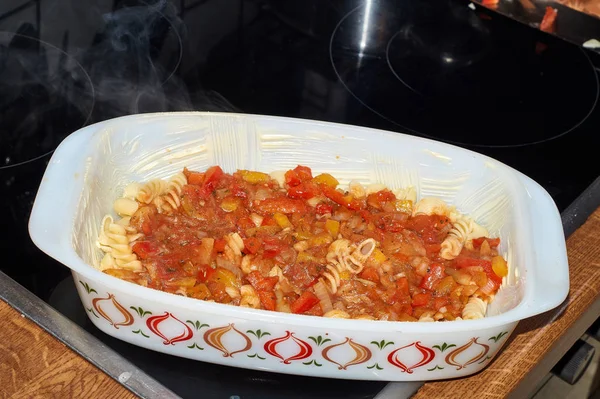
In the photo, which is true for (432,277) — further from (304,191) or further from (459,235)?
(304,191)

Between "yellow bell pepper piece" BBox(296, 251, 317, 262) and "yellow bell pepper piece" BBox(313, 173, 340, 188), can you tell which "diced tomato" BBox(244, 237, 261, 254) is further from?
"yellow bell pepper piece" BBox(313, 173, 340, 188)

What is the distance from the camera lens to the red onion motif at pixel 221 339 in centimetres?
187

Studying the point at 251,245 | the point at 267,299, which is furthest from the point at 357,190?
the point at 267,299

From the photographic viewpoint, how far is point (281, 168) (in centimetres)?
245

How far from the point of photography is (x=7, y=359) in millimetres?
2029

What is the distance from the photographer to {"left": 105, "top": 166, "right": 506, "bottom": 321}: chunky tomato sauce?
82.4 inches

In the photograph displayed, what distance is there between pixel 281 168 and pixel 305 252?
34 cm

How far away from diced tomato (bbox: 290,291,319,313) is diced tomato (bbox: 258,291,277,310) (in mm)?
48

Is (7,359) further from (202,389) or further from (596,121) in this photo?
(596,121)

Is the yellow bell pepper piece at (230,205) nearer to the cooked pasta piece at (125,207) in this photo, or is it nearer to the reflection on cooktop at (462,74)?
the cooked pasta piece at (125,207)

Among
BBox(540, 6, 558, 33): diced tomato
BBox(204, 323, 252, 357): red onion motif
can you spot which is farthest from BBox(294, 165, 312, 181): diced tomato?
BBox(540, 6, 558, 33): diced tomato

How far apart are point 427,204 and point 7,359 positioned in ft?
3.94

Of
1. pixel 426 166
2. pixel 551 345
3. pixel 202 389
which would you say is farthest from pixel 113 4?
pixel 551 345

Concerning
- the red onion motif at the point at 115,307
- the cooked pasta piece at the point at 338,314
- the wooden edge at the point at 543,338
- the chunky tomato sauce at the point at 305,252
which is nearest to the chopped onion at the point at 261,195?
the chunky tomato sauce at the point at 305,252
